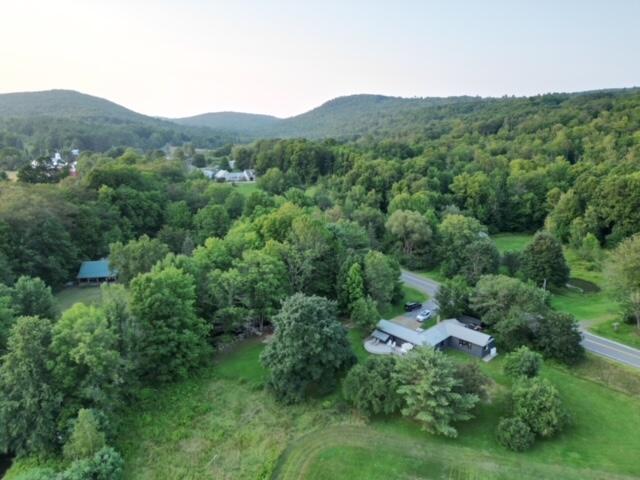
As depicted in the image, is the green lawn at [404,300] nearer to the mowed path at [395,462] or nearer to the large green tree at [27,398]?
the mowed path at [395,462]

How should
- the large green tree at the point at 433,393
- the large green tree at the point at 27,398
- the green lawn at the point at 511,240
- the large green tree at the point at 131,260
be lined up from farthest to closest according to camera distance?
the green lawn at the point at 511,240 → the large green tree at the point at 131,260 → the large green tree at the point at 433,393 → the large green tree at the point at 27,398

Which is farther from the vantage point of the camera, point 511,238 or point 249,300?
point 511,238

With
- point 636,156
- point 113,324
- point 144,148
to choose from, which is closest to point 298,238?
point 113,324

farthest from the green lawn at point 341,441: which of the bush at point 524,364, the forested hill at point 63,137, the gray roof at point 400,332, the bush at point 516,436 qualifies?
the forested hill at point 63,137

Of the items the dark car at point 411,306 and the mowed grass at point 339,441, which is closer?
the mowed grass at point 339,441

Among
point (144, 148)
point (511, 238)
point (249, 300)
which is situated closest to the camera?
point (249, 300)

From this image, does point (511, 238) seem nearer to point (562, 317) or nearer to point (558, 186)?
point (558, 186)

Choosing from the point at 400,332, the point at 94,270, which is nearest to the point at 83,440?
the point at 400,332
